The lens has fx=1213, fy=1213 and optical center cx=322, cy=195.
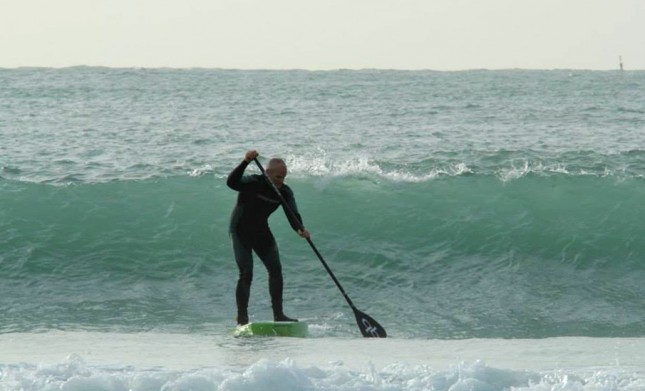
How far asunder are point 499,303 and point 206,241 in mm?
3943

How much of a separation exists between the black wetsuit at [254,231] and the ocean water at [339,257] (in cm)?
58

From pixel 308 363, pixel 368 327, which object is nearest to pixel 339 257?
pixel 368 327

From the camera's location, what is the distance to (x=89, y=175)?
688 inches

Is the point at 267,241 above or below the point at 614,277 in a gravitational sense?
above

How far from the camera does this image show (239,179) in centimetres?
966

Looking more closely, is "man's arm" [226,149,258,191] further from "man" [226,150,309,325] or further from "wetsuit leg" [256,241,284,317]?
"wetsuit leg" [256,241,284,317]

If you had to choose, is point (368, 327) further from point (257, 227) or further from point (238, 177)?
point (238, 177)

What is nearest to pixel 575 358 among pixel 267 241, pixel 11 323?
pixel 267 241

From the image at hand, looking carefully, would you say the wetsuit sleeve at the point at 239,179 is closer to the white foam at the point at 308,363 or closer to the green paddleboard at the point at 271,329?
the green paddleboard at the point at 271,329

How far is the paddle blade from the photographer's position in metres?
10.3

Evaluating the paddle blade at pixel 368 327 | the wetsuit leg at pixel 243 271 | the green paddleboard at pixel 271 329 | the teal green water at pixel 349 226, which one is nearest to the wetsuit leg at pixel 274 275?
the wetsuit leg at pixel 243 271

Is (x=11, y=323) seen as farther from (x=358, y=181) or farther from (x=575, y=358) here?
(x=358, y=181)

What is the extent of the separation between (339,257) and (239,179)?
4.78 m

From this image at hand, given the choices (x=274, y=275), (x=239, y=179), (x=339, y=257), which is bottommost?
(x=339, y=257)
